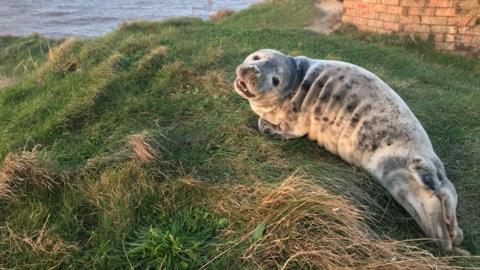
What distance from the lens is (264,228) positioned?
2971mm

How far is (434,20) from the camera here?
10492 mm

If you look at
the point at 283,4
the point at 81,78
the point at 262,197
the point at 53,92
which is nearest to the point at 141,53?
the point at 81,78

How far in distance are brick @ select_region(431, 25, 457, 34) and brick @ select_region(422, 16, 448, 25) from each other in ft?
0.28

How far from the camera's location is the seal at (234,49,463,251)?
10.5ft

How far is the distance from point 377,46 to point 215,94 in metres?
5.96

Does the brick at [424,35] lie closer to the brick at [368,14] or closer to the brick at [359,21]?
the brick at [368,14]

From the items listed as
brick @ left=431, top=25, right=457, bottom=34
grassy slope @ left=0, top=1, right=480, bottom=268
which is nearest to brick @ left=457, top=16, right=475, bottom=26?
brick @ left=431, top=25, right=457, bottom=34

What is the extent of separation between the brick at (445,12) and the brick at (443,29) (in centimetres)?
26

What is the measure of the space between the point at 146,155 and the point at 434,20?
8.83m

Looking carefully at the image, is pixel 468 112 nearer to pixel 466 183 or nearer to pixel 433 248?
pixel 466 183

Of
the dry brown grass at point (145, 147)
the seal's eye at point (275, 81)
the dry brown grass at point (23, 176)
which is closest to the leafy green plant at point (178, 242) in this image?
the dry brown grass at point (145, 147)

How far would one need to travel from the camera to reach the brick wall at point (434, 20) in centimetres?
1011

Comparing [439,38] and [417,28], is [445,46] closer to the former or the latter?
[439,38]

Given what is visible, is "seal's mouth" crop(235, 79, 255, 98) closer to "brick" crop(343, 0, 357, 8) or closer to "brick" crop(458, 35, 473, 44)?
"brick" crop(458, 35, 473, 44)
